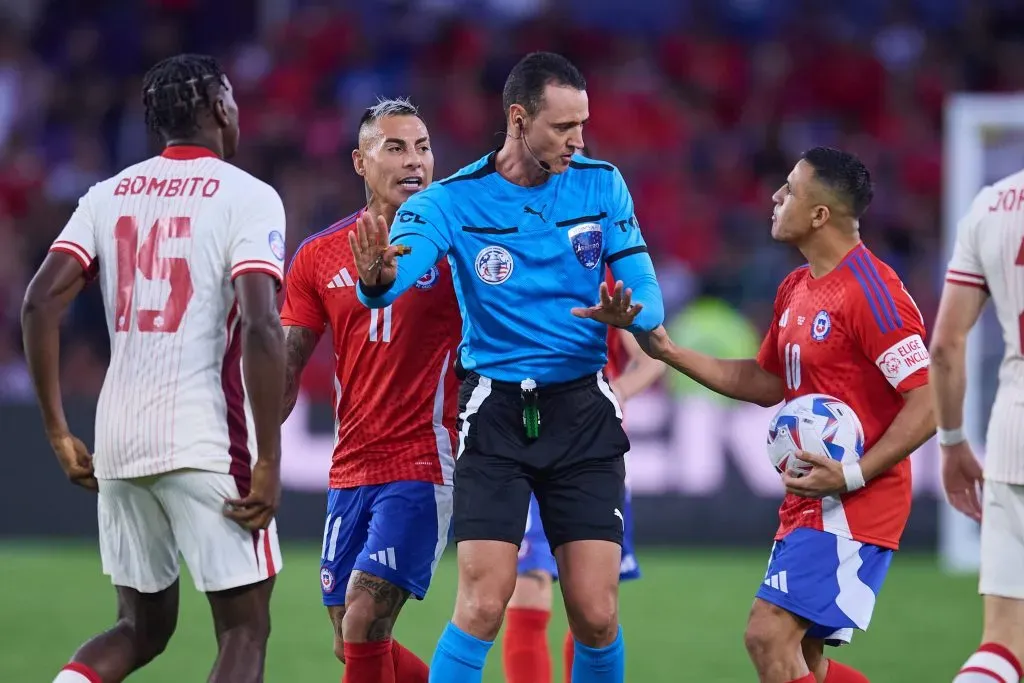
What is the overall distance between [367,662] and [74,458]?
4.31 feet

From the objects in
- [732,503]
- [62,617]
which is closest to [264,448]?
[62,617]

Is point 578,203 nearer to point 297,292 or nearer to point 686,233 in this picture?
point 297,292

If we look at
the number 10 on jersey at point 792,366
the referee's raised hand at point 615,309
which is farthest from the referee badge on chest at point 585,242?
the number 10 on jersey at point 792,366

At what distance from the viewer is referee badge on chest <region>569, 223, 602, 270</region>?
5.13m

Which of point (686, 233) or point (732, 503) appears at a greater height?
point (686, 233)

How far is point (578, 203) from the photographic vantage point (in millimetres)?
5180

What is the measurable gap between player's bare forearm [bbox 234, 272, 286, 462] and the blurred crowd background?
9470 millimetres

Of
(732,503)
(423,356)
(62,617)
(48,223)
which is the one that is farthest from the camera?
(48,223)

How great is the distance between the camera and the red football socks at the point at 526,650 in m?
6.12

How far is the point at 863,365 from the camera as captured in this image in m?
5.25

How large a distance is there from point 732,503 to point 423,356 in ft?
22.9

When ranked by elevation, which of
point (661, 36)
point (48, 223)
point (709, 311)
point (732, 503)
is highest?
point (661, 36)

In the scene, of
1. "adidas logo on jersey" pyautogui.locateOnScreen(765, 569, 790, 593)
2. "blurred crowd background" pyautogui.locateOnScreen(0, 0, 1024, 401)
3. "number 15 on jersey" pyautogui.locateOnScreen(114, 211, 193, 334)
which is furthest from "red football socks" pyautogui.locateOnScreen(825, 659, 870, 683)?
"blurred crowd background" pyautogui.locateOnScreen(0, 0, 1024, 401)

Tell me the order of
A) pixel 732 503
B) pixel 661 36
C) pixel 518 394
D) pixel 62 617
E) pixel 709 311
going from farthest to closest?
pixel 661 36 → pixel 709 311 → pixel 732 503 → pixel 62 617 → pixel 518 394
